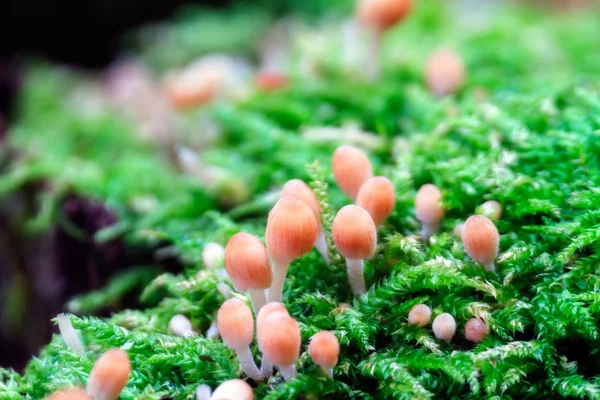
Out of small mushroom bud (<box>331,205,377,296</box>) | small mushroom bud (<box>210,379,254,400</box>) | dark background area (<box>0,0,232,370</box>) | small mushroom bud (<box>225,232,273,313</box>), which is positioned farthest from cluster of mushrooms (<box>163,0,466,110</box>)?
small mushroom bud (<box>210,379,254,400</box>)

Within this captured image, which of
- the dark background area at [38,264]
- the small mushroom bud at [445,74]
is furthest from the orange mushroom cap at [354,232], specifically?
the small mushroom bud at [445,74]

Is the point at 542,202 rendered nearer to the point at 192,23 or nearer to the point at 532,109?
the point at 532,109

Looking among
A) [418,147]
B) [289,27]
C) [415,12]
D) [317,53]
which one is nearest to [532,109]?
[418,147]

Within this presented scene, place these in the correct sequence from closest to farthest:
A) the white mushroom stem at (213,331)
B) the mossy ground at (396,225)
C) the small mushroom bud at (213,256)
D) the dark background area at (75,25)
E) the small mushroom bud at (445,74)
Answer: the mossy ground at (396,225), the white mushroom stem at (213,331), the small mushroom bud at (213,256), the small mushroom bud at (445,74), the dark background area at (75,25)

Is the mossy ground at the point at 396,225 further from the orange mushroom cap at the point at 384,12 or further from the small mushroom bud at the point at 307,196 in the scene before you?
the orange mushroom cap at the point at 384,12

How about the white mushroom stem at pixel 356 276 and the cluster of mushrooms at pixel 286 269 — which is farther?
the white mushroom stem at pixel 356 276

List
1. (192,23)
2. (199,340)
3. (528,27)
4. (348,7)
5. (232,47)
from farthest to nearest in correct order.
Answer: (192,23)
(348,7)
(232,47)
(528,27)
(199,340)

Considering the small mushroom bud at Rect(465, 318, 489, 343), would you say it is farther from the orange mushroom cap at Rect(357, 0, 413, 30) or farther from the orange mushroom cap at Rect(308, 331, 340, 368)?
the orange mushroom cap at Rect(357, 0, 413, 30)
